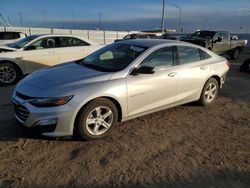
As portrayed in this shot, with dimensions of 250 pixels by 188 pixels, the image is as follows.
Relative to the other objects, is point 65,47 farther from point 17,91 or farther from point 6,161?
point 6,161

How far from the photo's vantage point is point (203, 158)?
4.11 meters

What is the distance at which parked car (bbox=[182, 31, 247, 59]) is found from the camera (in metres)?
15.1

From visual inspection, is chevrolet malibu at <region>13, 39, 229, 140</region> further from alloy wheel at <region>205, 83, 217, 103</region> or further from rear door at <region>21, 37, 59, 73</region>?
rear door at <region>21, 37, 59, 73</region>

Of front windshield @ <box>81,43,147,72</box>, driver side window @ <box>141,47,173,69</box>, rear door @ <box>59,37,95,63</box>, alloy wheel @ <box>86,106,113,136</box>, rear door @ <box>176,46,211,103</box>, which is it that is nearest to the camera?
alloy wheel @ <box>86,106,113,136</box>

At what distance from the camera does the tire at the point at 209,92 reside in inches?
250

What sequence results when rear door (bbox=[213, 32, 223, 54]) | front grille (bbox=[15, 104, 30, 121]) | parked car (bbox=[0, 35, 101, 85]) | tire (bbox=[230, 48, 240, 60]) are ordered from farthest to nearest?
tire (bbox=[230, 48, 240, 60]) → rear door (bbox=[213, 32, 223, 54]) → parked car (bbox=[0, 35, 101, 85]) → front grille (bbox=[15, 104, 30, 121])

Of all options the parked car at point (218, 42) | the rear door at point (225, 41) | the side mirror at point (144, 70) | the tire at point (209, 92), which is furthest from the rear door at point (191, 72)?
the rear door at point (225, 41)

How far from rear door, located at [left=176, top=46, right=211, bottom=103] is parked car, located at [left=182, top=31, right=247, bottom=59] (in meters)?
9.15

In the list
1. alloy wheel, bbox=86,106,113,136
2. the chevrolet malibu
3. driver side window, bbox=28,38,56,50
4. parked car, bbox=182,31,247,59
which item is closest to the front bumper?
the chevrolet malibu

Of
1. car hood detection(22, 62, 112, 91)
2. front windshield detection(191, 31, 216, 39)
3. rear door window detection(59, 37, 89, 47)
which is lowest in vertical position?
car hood detection(22, 62, 112, 91)

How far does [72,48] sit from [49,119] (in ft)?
20.7

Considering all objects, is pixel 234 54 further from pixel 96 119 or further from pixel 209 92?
pixel 96 119

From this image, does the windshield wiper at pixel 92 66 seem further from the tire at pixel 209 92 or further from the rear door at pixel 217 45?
the rear door at pixel 217 45

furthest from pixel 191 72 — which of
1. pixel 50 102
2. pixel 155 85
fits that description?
pixel 50 102
